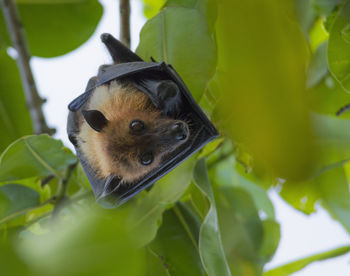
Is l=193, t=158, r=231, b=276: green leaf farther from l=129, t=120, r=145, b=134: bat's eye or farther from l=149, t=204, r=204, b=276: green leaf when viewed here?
l=129, t=120, r=145, b=134: bat's eye

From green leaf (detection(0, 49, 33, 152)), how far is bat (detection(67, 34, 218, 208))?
0.75 meters

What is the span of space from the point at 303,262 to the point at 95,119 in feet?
3.88

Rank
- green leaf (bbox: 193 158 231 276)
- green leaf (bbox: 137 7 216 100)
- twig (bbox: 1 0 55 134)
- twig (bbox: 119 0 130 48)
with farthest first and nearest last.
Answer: twig (bbox: 1 0 55 134) → twig (bbox: 119 0 130 48) → green leaf (bbox: 137 7 216 100) → green leaf (bbox: 193 158 231 276)

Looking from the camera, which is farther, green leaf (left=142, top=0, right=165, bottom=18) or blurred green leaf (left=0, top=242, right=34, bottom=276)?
green leaf (left=142, top=0, right=165, bottom=18)

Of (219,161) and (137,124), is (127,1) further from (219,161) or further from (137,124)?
(219,161)

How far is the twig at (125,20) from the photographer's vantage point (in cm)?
264

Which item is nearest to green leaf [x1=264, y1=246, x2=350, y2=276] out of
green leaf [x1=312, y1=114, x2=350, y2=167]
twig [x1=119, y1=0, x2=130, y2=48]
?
green leaf [x1=312, y1=114, x2=350, y2=167]

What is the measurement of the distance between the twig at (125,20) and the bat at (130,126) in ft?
1.07

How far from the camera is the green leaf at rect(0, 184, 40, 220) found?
6.97ft

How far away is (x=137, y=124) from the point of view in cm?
246

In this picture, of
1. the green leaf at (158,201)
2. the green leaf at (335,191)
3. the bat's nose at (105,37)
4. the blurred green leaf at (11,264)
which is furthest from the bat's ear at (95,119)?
the blurred green leaf at (11,264)

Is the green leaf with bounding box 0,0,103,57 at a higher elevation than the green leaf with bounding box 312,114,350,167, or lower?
higher

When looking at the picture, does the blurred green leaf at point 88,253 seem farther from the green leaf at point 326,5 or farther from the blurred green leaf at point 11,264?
the green leaf at point 326,5

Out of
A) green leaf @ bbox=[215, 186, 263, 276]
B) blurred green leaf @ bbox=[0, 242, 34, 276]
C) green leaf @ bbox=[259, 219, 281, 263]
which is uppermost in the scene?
blurred green leaf @ bbox=[0, 242, 34, 276]
